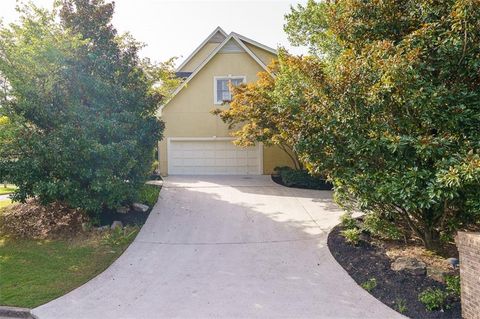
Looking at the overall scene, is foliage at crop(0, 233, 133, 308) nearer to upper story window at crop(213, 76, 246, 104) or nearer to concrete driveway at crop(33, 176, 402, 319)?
concrete driveway at crop(33, 176, 402, 319)

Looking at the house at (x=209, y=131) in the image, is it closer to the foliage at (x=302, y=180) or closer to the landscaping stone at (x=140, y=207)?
the foliage at (x=302, y=180)

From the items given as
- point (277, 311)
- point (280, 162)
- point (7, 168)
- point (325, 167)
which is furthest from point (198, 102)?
point (277, 311)

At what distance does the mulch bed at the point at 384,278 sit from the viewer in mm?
4863

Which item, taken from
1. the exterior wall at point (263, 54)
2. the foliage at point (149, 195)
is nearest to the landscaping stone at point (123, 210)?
the foliage at point (149, 195)

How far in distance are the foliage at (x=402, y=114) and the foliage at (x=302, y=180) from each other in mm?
6738

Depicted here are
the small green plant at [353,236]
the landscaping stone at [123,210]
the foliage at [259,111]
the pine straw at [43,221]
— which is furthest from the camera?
the foliage at [259,111]

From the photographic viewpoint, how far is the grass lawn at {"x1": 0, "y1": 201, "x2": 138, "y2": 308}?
218 inches

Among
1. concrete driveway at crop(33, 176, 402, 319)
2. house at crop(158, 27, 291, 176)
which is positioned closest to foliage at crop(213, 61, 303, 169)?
concrete driveway at crop(33, 176, 402, 319)

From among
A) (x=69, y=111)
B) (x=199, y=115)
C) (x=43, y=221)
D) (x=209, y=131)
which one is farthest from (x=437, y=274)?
(x=199, y=115)

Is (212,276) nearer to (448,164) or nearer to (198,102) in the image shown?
(448,164)

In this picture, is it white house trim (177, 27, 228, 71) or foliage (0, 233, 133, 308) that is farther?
white house trim (177, 27, 228, 71)

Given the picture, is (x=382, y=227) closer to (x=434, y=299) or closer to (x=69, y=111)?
(x=434, y=299)

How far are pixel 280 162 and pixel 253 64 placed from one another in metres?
5.01

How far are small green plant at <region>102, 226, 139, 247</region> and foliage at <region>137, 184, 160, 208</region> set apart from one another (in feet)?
4.97
